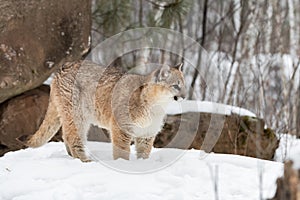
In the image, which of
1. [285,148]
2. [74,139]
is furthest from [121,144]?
[285,148]

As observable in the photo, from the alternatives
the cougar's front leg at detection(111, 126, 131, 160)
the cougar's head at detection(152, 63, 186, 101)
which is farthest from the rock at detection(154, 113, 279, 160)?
the cougar's head at detection(152, 63, 186, 101)

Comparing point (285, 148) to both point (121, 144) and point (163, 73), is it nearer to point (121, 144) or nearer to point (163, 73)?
point (163, 73)

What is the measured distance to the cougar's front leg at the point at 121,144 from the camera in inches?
219

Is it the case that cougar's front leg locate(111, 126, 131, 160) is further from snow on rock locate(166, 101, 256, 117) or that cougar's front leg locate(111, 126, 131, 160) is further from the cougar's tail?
snow on rock locate(166, 101, 256, 117)

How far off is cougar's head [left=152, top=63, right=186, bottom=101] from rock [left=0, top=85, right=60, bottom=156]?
3.26m

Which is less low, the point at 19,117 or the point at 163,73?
the point at 163,73

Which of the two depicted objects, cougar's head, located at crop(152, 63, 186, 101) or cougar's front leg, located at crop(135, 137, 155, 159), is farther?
cougar's front leg, located at crop(135, 137, 155, 159)

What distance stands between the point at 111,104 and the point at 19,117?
2.81 m

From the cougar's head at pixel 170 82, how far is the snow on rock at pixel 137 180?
2.16 ft

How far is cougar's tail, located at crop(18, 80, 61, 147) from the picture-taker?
242 inches

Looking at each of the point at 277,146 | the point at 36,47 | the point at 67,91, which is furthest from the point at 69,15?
the point at 277,146

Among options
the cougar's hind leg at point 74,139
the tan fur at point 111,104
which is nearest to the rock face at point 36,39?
the tan fur at point 111,104

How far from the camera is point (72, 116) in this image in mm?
5934

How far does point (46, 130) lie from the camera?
618cm
